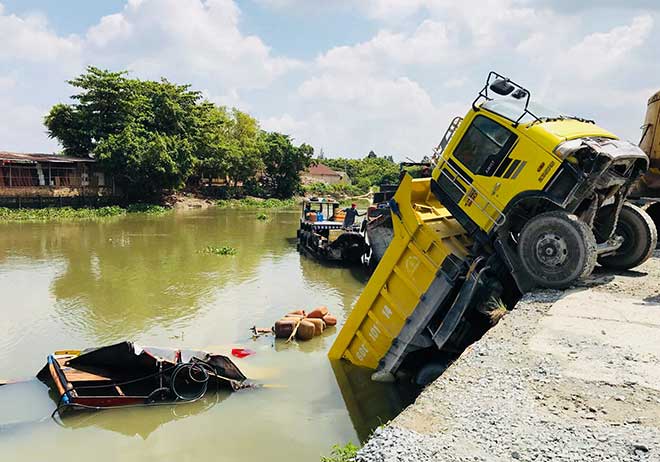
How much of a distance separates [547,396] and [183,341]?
810cm

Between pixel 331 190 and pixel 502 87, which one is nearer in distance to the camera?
pixel 502 87

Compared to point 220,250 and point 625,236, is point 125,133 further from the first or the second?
point 625,236

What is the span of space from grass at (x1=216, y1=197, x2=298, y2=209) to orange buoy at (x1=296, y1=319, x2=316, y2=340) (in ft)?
126

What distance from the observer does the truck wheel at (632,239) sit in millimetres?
8352

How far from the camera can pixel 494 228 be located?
7387 millimetres

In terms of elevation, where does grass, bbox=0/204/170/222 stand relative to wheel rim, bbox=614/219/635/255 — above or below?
below

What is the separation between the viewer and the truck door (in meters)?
7.45

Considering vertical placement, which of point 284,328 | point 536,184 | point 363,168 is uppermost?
point 536,184

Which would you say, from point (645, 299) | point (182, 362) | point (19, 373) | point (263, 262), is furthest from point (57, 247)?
point (645, 299)

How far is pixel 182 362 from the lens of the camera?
7934 millimetres

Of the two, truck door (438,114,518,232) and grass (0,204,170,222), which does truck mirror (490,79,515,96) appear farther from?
grass (0,204,170,222)

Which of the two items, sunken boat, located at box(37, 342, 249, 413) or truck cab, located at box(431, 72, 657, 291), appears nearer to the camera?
truck cab, located at box(431, 72, 657, 291)

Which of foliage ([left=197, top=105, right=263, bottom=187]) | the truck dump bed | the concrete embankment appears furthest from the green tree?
the concrete embankment

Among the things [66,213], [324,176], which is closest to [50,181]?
[66,213]
